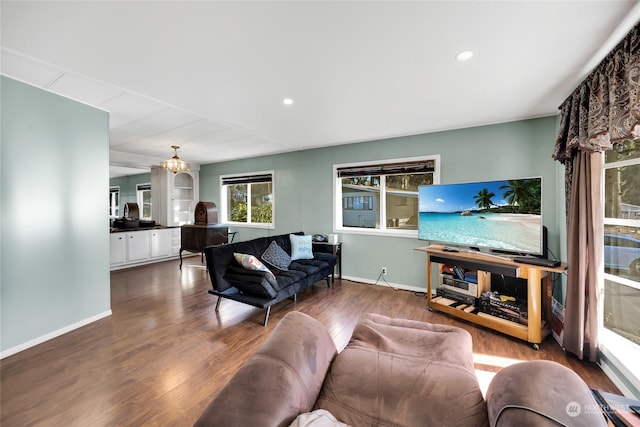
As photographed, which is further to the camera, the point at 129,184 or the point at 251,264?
the point at 129,184

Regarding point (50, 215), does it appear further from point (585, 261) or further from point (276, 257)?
point (585, 261)

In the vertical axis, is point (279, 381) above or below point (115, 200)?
below

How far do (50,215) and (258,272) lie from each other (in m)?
2.06

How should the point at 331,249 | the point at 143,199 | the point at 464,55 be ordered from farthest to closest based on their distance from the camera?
the point at 143,199 < the point at 331,249 < the point at 464,55

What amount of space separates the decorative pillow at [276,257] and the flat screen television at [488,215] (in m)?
1.86

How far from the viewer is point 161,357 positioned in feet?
7.12

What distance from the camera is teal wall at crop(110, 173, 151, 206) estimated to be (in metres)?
7.76

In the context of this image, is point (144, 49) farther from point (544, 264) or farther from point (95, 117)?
point (544, 264)

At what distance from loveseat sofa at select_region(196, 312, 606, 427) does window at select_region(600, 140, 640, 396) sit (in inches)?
63.6

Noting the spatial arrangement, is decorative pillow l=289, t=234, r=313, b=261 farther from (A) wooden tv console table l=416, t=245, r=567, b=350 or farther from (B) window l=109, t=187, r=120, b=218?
(B) window l=109, t=187, r=120, b=218

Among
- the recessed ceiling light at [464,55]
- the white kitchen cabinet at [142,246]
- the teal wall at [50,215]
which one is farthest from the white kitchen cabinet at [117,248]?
the recessed ceiling light at [464,55]

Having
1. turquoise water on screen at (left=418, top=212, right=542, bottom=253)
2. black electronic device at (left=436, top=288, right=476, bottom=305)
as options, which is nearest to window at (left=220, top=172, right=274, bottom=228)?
turquoise water on screen at (left=418, top=212, right=542, bottom=253)

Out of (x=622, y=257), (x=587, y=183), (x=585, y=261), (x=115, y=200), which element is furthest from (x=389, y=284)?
(x=115, y=200)

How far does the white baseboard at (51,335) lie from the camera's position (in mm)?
2178
